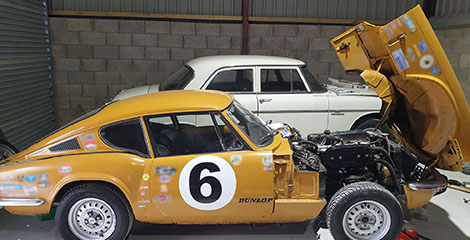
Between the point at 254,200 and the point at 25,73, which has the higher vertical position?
the point at 25,73

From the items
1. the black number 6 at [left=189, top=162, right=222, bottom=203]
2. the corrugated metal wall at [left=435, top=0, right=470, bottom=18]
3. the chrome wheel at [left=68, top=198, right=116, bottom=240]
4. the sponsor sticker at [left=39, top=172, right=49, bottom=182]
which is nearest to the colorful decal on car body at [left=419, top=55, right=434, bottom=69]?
the black number 6 at [left=189, top=162, right=222, bottom=203]

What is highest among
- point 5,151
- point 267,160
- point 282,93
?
point 282,93

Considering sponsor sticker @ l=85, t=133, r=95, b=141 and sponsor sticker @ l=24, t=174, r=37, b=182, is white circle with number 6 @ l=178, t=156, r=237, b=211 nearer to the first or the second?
sponsor sticker @ l=85, t=133, r=95, b=141

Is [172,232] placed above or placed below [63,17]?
below

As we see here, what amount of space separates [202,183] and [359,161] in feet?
5.29

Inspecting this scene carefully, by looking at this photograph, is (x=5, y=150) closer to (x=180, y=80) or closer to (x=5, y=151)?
(x=5, y=151)

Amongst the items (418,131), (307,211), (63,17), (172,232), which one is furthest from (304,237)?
(63,17)

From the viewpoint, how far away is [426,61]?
3.29 meters

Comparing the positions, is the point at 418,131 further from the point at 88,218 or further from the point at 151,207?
the point at 88,218

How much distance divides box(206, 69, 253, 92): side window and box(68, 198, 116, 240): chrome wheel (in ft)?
9.14

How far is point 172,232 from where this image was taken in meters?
3.84

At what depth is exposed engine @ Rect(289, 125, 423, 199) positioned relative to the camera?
3676 millimetres

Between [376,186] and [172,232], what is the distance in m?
2.12

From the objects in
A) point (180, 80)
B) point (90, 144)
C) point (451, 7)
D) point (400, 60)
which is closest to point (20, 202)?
point (90, 144)
